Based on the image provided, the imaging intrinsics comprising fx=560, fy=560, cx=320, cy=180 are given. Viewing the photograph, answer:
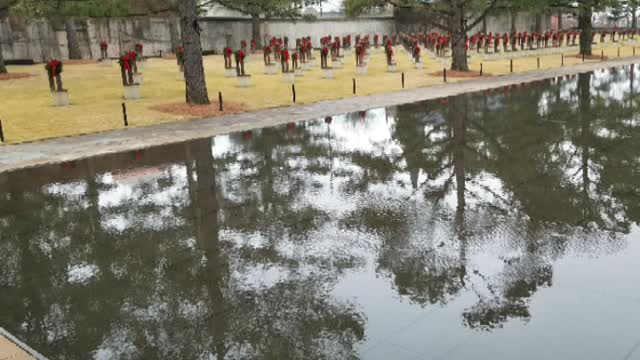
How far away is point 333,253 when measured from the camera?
316 inches

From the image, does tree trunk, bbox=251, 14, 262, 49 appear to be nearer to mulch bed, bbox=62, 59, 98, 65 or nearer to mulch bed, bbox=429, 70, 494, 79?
mulch bed, bbox=62, 59, 98, 65

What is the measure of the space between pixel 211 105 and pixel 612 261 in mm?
19313

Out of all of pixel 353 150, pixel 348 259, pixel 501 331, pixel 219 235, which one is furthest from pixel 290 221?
pixel 353 150

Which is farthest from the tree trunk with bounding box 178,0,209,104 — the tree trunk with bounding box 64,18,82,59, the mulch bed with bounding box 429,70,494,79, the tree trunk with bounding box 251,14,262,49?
the tree trunk with bounding box 251,14,262,49

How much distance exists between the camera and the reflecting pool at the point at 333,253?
226 inches

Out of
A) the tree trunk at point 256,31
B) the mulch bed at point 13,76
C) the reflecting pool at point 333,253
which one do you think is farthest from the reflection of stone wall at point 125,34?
the reflecting pool at point 333,253

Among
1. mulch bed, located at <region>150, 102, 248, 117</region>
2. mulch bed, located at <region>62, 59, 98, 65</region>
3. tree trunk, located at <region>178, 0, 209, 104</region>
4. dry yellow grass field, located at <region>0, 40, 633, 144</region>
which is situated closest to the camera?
dry yellow grass field, located at <region>0, 40, 633, 144</region>

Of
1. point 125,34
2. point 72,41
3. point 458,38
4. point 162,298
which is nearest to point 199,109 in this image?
point 162,298

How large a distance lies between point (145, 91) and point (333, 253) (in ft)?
77.7

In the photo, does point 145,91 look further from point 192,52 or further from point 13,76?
point 13,76

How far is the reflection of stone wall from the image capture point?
47.0 metres

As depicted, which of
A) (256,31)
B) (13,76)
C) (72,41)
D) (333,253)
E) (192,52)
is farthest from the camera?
(256,31)

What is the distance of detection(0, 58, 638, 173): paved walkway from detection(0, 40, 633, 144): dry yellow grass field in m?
1.20

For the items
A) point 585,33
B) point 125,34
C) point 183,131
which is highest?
point 125,34
